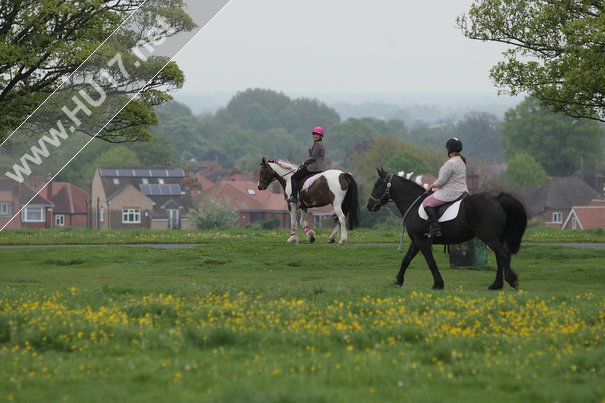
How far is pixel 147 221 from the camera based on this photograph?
552ft

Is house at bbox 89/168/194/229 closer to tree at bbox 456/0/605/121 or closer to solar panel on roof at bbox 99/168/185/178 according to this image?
solar panel on roof at bbox 99/168/185/178

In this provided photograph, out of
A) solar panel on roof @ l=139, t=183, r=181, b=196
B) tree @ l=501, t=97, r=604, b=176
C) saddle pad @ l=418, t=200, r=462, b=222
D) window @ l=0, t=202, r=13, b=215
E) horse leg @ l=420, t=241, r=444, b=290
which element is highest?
tree @ l=501, t=97, r=604, b=176

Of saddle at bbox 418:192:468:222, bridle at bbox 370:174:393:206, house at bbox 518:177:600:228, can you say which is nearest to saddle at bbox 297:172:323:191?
bridle at bbox 370:174:393:206

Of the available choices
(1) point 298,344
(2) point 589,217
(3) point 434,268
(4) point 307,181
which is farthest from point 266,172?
(2) point 589,217

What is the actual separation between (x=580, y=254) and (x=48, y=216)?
105 metres

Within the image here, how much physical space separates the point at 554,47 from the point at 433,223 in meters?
13.7

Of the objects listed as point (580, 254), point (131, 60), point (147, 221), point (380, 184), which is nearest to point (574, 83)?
point (580, 254)

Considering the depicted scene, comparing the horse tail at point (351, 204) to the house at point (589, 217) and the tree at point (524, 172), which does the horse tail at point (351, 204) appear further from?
the tree at point (524, 172)

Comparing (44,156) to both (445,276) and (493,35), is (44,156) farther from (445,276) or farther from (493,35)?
(493,35)

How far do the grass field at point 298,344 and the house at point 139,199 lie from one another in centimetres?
13205

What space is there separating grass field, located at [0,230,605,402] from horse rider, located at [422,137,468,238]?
151 cm

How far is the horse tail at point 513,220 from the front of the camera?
21.4 metres

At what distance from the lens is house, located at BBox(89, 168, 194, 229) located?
15775 centimetres

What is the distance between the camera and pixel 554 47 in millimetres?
34125
